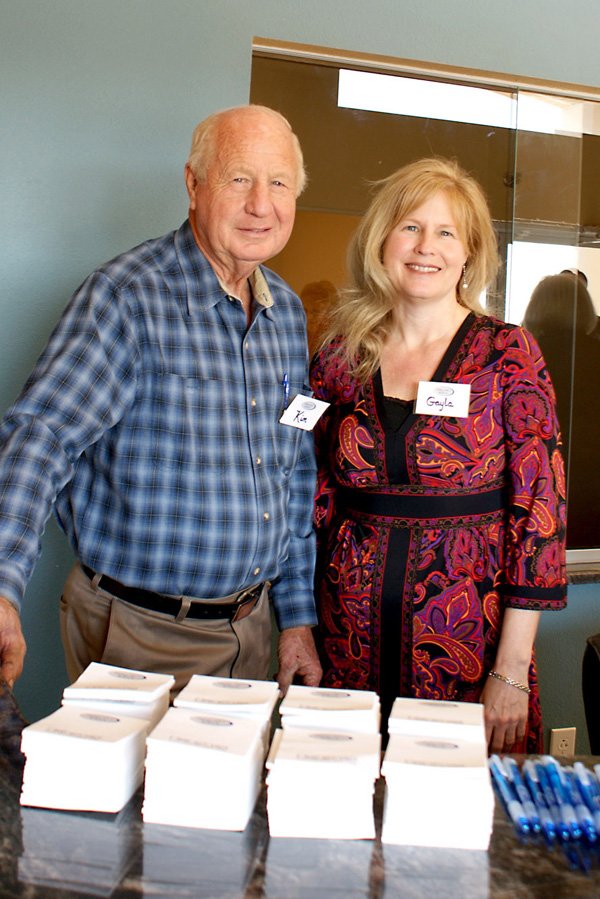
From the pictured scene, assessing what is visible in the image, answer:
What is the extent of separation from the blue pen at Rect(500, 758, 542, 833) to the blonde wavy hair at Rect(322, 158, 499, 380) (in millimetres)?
1200

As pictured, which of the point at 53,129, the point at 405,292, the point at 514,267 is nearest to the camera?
the point at 405,292

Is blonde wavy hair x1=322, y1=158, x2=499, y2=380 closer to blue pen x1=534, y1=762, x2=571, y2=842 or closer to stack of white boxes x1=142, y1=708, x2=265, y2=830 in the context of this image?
blue pen x1=534, y1=762, x2=571, y2=842

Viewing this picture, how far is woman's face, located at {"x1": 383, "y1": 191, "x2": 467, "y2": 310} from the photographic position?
227 cm

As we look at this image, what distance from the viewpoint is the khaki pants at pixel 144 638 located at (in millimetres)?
2074

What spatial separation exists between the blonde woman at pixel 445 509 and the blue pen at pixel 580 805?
33.8 inches

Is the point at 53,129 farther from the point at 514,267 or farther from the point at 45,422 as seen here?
the point at 514,267

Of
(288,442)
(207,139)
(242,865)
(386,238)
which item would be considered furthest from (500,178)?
(242,865)

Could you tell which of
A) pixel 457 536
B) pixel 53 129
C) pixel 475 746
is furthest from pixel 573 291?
pixel 475 746

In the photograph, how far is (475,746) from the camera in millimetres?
1199

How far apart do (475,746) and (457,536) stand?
3.23 ft

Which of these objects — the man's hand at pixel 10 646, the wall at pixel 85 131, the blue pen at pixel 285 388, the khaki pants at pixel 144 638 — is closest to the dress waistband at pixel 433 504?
the blue pen at pixel 285 388

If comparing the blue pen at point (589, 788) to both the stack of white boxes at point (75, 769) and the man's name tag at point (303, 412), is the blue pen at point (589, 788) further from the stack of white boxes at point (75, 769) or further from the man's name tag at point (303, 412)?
the man's name tag at point (303, 412)

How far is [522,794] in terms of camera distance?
124 cm

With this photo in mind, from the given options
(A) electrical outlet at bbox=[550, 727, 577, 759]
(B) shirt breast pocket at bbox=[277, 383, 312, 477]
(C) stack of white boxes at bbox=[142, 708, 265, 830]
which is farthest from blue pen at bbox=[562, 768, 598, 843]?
(A) electrical outlet at bbox=[550, 727, 577, 759]
